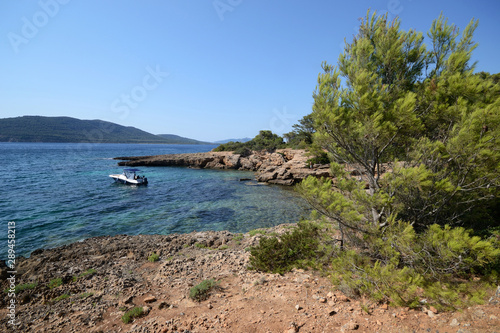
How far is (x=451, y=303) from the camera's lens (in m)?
4.70

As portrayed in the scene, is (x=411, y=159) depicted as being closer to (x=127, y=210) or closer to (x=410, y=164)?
(x=410, y=164)

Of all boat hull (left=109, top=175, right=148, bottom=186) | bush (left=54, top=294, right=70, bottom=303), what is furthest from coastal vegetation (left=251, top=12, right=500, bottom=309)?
boat hull (left=109, top=175, right=148, bottom=186)

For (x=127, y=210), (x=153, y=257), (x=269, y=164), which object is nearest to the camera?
(x=153, y=257)

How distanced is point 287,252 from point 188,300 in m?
3.87

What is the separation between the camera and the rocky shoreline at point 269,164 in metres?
31.4

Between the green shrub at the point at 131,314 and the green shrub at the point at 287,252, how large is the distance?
3770mm

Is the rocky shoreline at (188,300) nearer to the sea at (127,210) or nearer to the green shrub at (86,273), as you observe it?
the green shrub at (86,273)

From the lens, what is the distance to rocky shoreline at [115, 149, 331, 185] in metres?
31.4

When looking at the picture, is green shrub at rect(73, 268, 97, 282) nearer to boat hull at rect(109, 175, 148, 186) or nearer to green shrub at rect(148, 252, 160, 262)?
green shrub at rect(148, 252, 160, 262)

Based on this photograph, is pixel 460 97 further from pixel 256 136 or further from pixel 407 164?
pixel 256 136

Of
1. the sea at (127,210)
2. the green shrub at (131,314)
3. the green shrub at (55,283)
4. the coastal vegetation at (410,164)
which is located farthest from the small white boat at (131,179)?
the coastal vegetation at (410,164)

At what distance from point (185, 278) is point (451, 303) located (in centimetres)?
761

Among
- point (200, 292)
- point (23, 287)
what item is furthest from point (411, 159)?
Answer: point (23, 287)

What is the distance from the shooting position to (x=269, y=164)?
4462 cm
